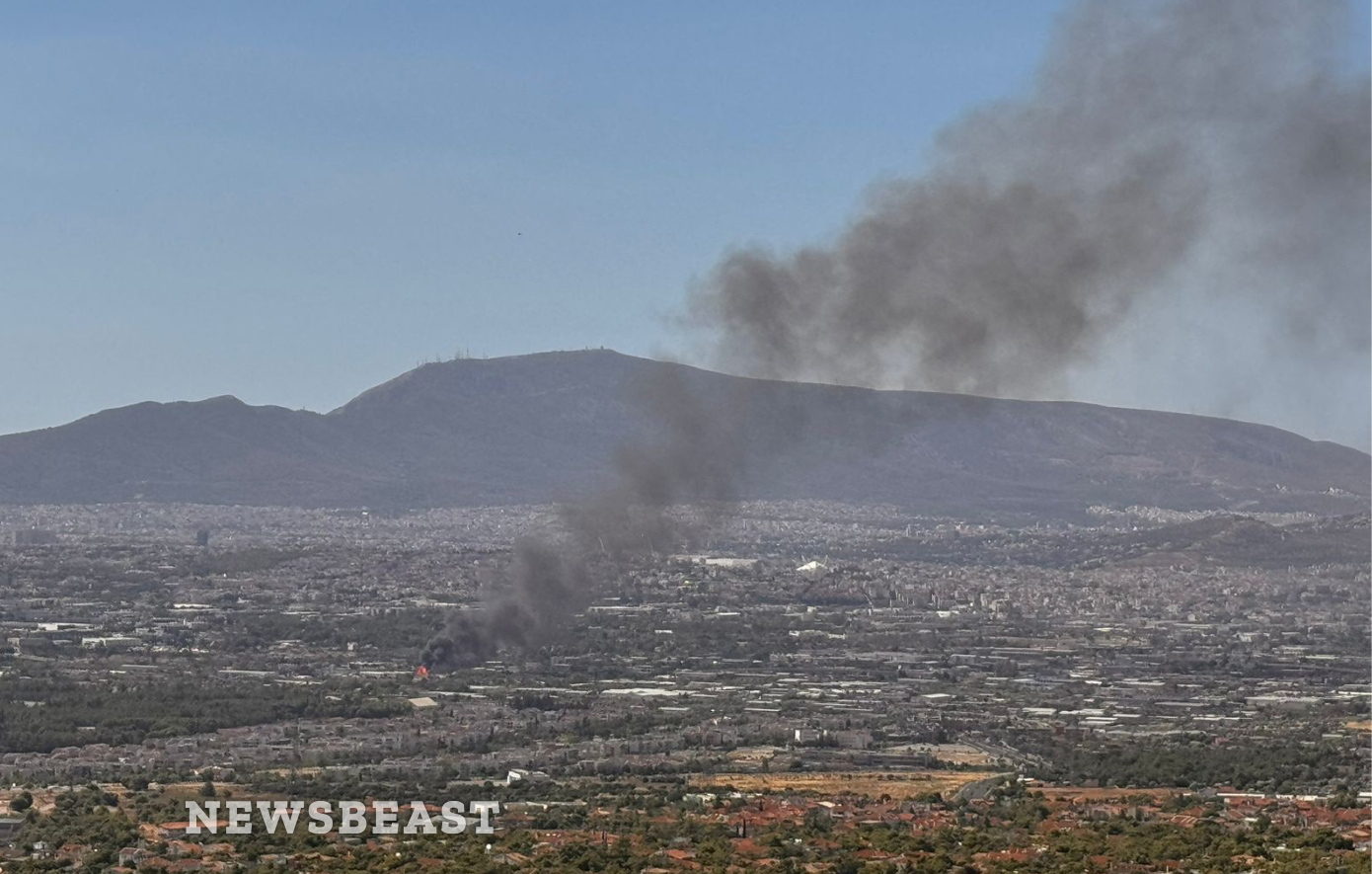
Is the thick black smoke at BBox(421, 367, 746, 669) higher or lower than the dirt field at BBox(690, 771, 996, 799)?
higher

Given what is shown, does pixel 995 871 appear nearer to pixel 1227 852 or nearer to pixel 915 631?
pixel 1227 852

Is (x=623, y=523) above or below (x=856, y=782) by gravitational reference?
above

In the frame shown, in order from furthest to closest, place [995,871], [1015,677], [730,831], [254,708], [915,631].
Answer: [915,631]
[1015,677]
[254,708]
[730,831]
[995,871]

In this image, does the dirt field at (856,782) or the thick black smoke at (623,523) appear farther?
the thick black smoke at (623,523)

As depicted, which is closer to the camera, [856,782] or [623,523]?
[856,782]

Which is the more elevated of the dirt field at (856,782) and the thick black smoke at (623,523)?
the thick black smoke at (623,523)

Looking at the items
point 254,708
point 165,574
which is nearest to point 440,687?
point 254,708

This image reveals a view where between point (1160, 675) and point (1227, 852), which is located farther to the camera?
point (1160, 675)

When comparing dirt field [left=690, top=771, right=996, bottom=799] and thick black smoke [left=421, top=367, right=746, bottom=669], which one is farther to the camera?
thick black smoke [left=421, top=367, right=746, bottom=669]
